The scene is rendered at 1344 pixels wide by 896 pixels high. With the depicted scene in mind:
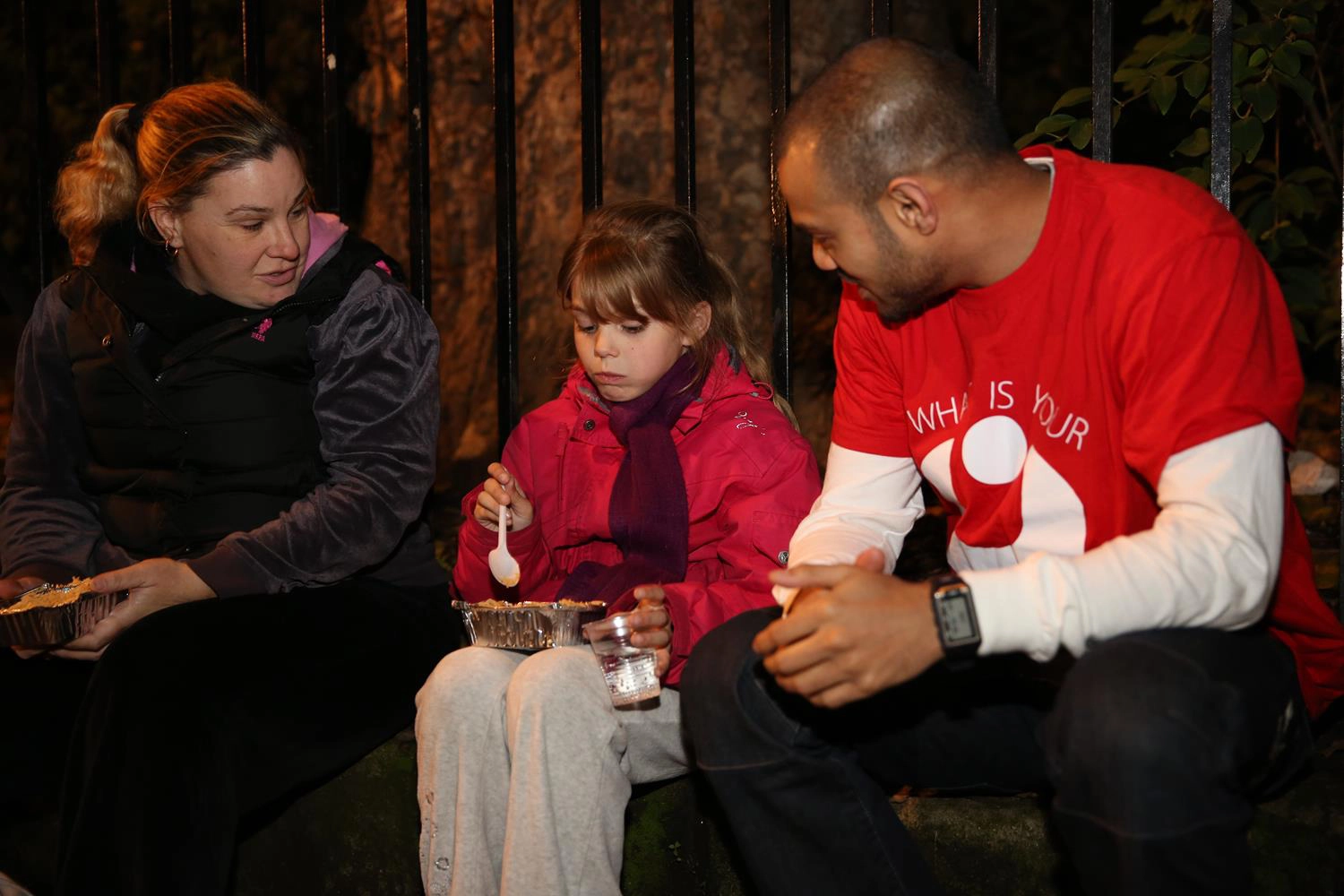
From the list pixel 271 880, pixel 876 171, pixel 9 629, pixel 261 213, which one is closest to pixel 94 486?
pixel 9 629

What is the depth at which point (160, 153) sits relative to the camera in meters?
2.77

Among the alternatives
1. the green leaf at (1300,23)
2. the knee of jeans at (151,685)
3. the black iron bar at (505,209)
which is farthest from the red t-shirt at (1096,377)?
the knee of jeans at (151,685)

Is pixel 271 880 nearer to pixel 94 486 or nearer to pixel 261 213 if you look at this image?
pixel 94 486

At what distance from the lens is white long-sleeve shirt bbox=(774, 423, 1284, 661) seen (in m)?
1.68

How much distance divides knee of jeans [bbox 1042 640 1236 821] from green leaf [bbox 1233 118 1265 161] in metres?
1.40

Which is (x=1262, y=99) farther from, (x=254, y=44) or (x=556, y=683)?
(x=254, y=44)

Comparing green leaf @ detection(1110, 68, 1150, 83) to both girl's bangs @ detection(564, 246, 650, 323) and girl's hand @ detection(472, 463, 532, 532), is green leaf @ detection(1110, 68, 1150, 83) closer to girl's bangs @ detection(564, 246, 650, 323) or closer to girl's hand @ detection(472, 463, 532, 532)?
girl's bangs @ detection(564, 246, 650, 323)

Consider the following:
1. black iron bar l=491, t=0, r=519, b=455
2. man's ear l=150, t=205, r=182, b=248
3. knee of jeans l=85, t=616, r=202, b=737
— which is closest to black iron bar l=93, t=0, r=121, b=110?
man's ear l=150, t=205, r=182, b=248

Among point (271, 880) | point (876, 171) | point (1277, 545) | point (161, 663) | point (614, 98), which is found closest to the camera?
point (1277, 545)

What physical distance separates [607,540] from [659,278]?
1.76 ft

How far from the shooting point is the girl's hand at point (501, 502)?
8.38 feet

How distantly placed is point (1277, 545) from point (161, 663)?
177 centimetres

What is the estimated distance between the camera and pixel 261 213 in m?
2.74

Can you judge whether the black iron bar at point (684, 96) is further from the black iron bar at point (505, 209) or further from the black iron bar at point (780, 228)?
the black iron bar at point (505, 209)
